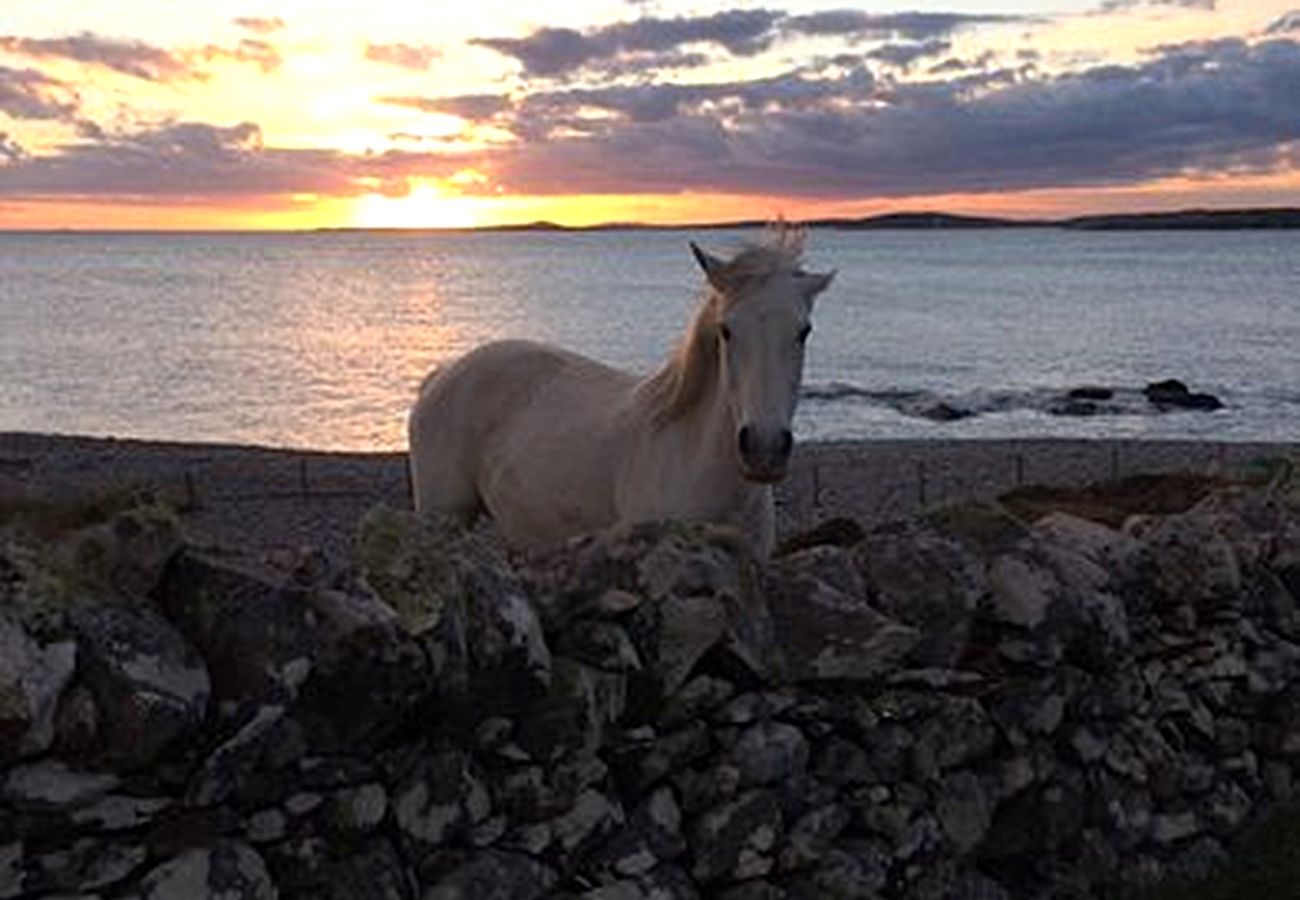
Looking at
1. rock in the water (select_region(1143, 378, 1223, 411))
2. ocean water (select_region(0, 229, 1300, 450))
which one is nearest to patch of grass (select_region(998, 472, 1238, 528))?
ocean water (select_region(0, 229, 1300, 450))

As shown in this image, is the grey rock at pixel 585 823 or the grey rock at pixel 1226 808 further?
the grey rock at pixel 1226 808

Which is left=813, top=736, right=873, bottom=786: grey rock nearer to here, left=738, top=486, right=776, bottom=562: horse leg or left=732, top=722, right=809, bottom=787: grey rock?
left=732, top=722, right=809, bottom=787: grey rock

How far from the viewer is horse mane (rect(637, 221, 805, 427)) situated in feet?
20.2

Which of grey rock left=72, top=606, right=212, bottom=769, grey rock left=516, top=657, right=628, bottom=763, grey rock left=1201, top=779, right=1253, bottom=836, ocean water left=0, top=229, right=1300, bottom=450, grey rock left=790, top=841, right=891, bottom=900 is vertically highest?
grey rock left=72, top=606, right=212, bottom=769

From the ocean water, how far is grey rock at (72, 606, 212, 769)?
329 centimetres

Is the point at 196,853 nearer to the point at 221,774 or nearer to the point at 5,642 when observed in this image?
the point at 221,774

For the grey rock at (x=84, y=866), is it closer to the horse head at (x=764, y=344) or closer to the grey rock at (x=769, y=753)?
the grey rock at (x=769, y=753)

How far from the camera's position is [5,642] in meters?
3.55

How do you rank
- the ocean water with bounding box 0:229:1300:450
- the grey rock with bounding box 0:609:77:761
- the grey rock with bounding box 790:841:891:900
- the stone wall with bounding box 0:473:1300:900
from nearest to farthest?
1. the grey rock with bounding box 0:609:77:761
2. the stone wall with bounding box 0:473:1300:900
3. the grey rock with bounding box 790:841:891:900
4. the ocean water with bounding box 0:229:1300:450

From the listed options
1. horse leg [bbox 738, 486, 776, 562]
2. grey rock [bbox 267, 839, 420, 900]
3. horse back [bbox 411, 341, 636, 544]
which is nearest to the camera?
grey rock [bbox 267, 839, 420, 900]

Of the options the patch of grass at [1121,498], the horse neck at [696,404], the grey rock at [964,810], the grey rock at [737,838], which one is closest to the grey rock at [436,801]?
the grey rock at [737,838]

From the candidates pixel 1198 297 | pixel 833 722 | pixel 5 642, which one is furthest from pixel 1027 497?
pixel 1198 297

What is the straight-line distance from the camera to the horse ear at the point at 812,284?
6.09 m

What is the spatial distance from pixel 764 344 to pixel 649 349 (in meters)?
75.2
